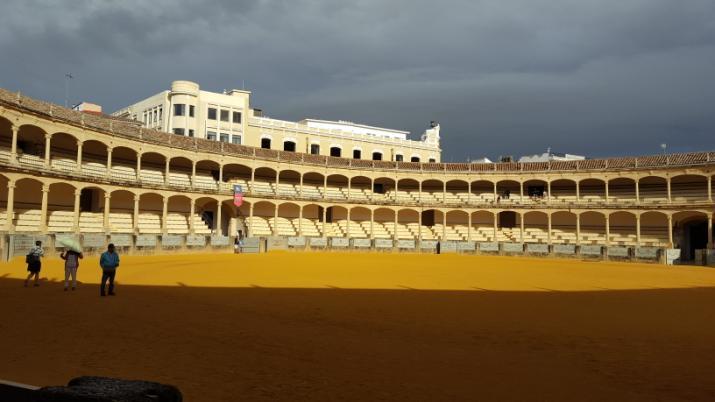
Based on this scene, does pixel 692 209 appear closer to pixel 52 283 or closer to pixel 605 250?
pixel 605 250

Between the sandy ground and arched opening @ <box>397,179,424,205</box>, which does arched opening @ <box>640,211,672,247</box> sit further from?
the sandy ground

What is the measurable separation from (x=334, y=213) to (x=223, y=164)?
13944mm

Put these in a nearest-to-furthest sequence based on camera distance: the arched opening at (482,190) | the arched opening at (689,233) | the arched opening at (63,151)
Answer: the arched opening at (63,151), the arched opening at (689,233), the arched opening at (482,190)

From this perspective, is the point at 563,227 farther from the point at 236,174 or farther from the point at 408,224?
the point at 236,174

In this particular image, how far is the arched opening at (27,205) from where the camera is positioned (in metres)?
31.1

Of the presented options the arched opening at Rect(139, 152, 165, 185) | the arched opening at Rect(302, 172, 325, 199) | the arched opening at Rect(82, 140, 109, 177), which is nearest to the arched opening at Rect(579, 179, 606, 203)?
the arched opening at Rect(302, 172, 325, 199)

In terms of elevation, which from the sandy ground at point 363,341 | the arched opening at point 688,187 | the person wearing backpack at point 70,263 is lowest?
the sandy ground at point 363,341

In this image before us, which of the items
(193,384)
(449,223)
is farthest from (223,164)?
(193,384)

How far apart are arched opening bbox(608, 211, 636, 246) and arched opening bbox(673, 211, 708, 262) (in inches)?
137

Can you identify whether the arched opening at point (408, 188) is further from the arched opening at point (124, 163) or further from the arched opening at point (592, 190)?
the arched opening at point (124, 163)

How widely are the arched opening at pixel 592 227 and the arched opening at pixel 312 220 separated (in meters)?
26.5

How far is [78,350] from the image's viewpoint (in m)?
7.86

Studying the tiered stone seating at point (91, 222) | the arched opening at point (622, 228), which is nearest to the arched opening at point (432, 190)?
the arched opening at point (622, 228)

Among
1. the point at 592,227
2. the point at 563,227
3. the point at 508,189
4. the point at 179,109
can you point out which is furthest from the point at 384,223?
the point at 179,109
